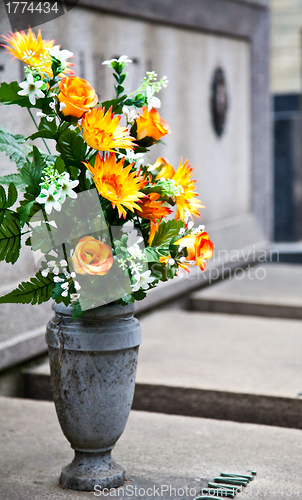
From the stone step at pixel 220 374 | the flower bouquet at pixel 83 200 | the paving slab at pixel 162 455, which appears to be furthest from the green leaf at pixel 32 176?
the stone step at pixel 220 374

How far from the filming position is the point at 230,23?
296 inches

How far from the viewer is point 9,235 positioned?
237 centimetres

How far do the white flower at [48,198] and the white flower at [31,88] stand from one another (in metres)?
0.36

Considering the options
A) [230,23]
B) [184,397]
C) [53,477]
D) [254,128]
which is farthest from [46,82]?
[254,128]

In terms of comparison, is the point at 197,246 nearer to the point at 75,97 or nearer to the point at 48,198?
the point at 48,198

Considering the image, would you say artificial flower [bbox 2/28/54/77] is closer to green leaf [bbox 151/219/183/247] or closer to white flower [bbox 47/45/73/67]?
white flower [bbox 47/45/73/67]

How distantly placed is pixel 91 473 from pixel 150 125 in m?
1.43

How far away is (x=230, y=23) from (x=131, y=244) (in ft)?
19.5

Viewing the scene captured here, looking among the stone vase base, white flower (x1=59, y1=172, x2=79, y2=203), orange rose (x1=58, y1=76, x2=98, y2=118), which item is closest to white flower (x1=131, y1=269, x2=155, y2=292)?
white flower (x1=59, y1=172, x2=79, y2=203)

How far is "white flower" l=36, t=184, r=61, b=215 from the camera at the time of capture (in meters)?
2.23

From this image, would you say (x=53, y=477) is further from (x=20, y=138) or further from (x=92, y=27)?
(x=92, y=27)

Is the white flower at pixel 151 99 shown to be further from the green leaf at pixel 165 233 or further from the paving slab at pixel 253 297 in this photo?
the paving slab at pixel 253 297

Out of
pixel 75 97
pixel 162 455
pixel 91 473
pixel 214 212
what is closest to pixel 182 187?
pixel 75 97

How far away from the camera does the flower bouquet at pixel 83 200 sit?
88.8 inches
